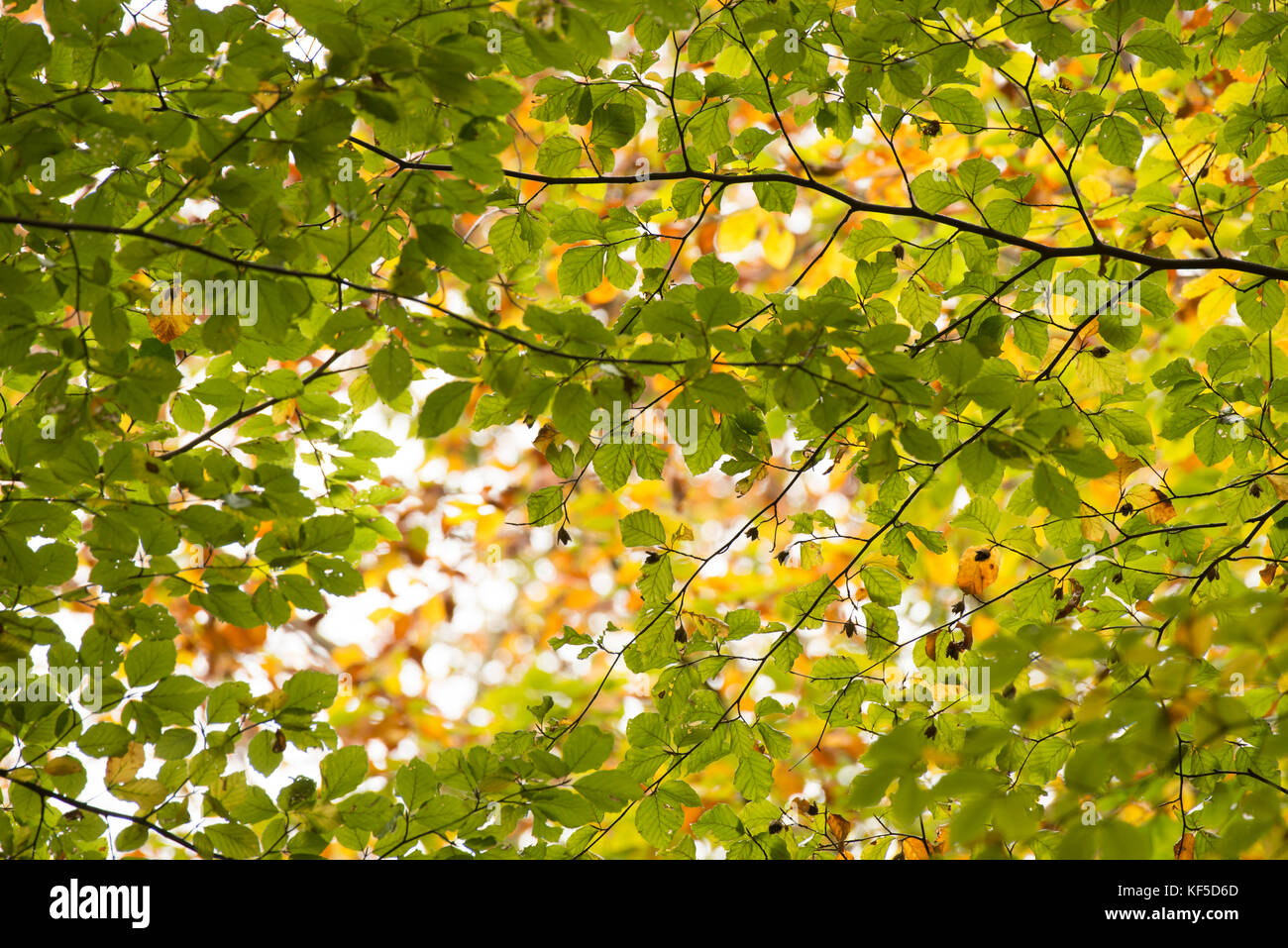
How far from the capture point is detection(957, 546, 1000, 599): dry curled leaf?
6.91 ft

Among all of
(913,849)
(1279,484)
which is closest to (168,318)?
(913,849)

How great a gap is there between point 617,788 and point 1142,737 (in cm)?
96

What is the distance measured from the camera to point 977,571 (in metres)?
2.12

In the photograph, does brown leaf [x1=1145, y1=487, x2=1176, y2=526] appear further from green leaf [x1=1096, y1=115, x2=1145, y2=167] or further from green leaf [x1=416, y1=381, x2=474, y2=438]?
green leaf [x1=416, y1=381, x2=474, y2=438]

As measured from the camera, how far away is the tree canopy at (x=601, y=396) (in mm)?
1410

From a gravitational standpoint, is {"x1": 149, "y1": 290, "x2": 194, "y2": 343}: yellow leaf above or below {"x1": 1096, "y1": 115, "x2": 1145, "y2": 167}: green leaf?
below

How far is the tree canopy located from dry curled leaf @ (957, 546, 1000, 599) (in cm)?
2

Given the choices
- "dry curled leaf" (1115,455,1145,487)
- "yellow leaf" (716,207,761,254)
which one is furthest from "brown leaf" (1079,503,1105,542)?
"yellow leaf" (716,207,761,254)

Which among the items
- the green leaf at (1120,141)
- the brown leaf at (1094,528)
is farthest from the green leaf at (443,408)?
the green leaf at (1120,141)

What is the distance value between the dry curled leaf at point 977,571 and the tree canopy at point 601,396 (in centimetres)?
2

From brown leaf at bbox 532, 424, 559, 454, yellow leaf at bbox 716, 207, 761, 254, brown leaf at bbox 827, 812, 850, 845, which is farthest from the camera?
yellow leaf at bbox 716, 207, 761, 254

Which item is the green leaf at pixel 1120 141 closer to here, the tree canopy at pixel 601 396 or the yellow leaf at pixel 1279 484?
the tree canopy at pixel 601 396
